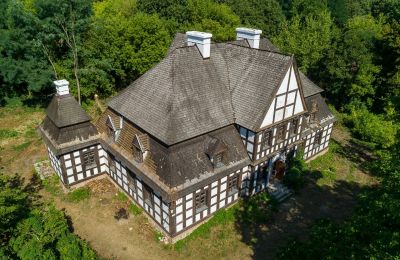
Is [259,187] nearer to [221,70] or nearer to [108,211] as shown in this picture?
[221,70]

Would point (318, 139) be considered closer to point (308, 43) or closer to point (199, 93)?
point (199, 93)

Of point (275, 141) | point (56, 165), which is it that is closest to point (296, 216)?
point (275, 141)

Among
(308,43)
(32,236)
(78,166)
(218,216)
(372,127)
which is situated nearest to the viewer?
(32,236)

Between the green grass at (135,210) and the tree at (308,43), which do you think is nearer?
the green grass at (135,210)

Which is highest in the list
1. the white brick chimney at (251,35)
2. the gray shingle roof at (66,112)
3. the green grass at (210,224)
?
the white brick chimney at (251,35)

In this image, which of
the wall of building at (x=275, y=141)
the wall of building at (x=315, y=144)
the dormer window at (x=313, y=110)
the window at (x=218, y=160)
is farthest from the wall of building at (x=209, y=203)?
the dormer window at (x=313, y=110)

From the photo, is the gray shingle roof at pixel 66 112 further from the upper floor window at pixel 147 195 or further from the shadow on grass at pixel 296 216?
the shadow on grass at pixel 296 216
